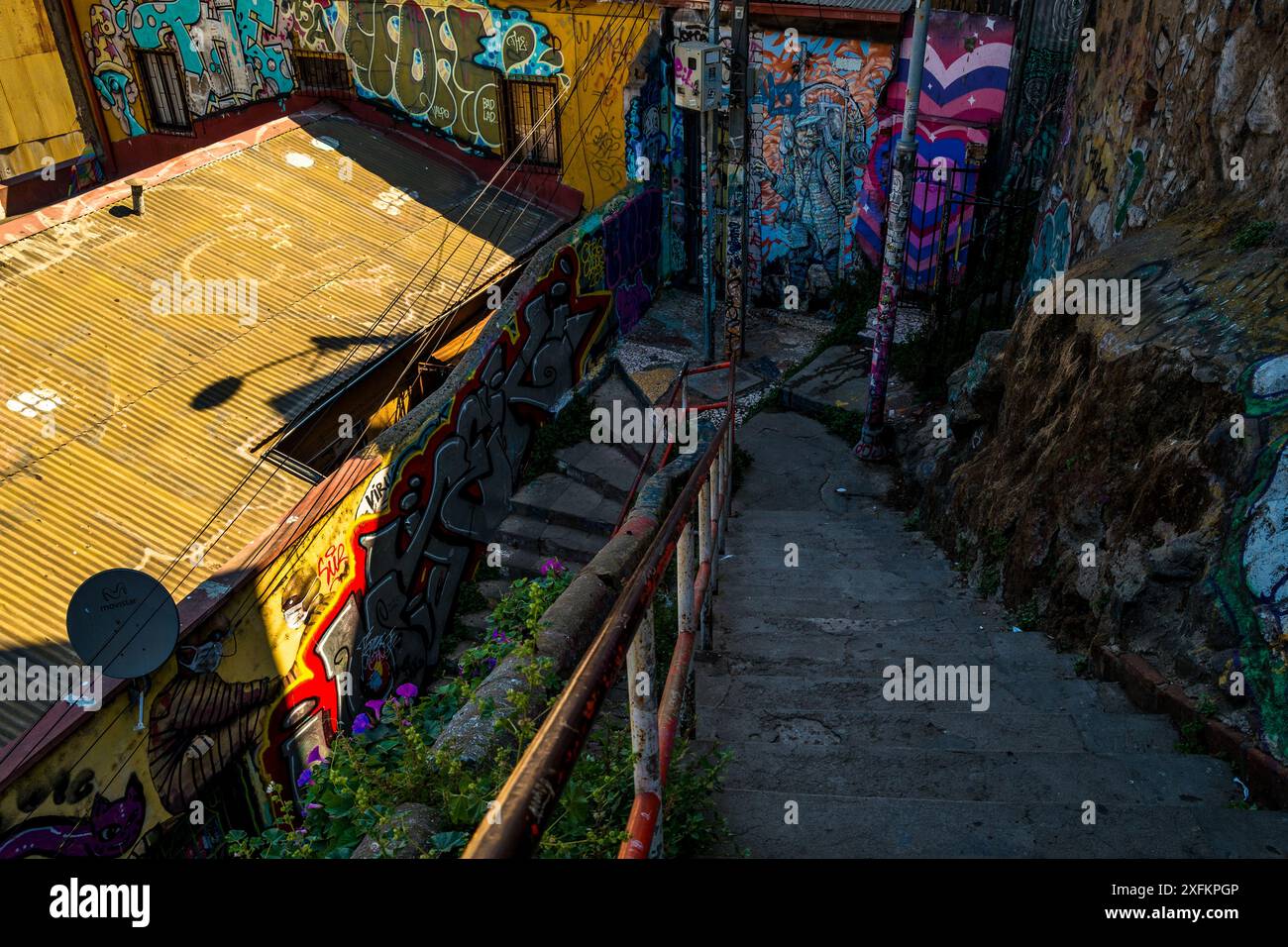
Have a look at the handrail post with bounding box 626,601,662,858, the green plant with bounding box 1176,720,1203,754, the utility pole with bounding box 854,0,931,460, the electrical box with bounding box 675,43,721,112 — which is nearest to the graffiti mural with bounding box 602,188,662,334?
the electrical box with bounding box 675,43,721,112

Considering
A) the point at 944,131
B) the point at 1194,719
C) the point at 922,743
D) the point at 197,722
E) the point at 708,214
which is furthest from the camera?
the point at 944,131

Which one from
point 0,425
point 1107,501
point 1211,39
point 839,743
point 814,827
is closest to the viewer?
point 814,827

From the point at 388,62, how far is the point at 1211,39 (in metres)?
13.0

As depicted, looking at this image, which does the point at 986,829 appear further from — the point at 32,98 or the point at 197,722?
the point at 32,98

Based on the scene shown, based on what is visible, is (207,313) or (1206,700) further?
(207,313)

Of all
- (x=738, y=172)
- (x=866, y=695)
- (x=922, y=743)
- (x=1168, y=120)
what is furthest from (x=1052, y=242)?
(x=922, y=743)

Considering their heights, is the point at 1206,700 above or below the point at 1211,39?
below

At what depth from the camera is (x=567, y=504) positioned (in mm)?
11430

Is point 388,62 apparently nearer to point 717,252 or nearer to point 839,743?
point 717,252

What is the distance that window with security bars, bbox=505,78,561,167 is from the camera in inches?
608

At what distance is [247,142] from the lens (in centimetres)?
1462

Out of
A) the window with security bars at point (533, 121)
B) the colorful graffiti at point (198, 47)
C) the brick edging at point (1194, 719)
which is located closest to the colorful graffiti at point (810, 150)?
the window with security bars at point (533, 121)

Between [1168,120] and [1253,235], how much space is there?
1.96 meters
